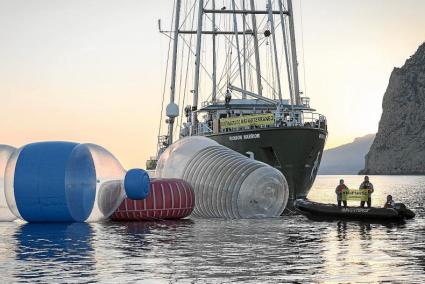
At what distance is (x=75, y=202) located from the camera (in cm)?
2761

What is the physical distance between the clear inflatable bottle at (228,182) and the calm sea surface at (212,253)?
2.05 m

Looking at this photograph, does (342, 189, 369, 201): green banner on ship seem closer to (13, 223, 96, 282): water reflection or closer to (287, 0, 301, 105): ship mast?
(13, 223, 96, 282): water reflection

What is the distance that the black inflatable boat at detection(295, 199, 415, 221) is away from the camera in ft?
103

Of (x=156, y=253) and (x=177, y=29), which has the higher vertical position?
(x=177, y=29)

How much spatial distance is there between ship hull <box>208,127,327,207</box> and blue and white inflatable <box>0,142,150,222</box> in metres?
16.3

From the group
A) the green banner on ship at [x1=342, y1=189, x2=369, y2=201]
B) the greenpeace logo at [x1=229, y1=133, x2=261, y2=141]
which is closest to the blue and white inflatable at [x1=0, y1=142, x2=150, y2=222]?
the green banner on ship at [x1=342, y1=189, x2=369, y2=201]

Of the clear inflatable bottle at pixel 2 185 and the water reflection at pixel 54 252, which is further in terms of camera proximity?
the clear inflatable bottle at pixel 2 185

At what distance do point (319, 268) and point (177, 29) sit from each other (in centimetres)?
4701

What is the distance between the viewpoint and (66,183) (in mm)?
27250

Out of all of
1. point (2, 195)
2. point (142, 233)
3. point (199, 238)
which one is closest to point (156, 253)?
point (199, 238)

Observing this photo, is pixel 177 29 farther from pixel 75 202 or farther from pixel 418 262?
pixel 418 262

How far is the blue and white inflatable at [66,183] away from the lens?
27.3 m

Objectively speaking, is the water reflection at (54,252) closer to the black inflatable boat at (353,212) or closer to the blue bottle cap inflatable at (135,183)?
the blue bottle cap inflatable at (135,183)

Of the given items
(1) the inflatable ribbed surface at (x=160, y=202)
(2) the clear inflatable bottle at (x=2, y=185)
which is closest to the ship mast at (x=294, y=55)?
(1) the inflatable ribbed surface at (x=160, y=202)
